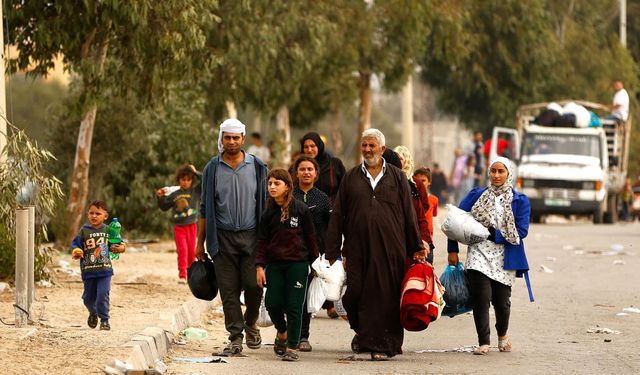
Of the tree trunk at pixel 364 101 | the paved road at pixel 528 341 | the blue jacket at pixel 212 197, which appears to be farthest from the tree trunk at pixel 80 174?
the tree trunk at pixel 364 101

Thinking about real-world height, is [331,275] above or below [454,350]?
above

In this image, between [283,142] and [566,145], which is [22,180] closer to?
[283,142]

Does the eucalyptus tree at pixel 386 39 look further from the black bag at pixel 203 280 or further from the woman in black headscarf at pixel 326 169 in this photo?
the black bag at pixel 203 280

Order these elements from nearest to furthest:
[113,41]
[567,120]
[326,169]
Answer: [326,169], [113,41], [567,120]

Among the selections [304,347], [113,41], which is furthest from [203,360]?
[113,41]

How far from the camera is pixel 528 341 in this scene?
13.4 meters

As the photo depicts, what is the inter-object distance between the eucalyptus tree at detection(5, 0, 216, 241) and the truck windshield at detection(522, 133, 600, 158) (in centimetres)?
1938

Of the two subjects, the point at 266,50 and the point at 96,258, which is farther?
the point at 266,50

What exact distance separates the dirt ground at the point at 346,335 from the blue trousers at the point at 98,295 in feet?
0.62

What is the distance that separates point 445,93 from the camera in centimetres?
6050

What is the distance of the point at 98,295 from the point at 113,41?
8.24m

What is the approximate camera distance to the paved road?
1141 cm

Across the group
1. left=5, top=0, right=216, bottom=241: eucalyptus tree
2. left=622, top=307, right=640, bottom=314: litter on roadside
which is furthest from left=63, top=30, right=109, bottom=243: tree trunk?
left=622, top=307, right=640, bottom=314: litter on roadside

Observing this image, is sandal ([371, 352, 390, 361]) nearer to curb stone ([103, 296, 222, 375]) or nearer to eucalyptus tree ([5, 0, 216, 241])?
curb stone ([103, 296, 222, 375])
